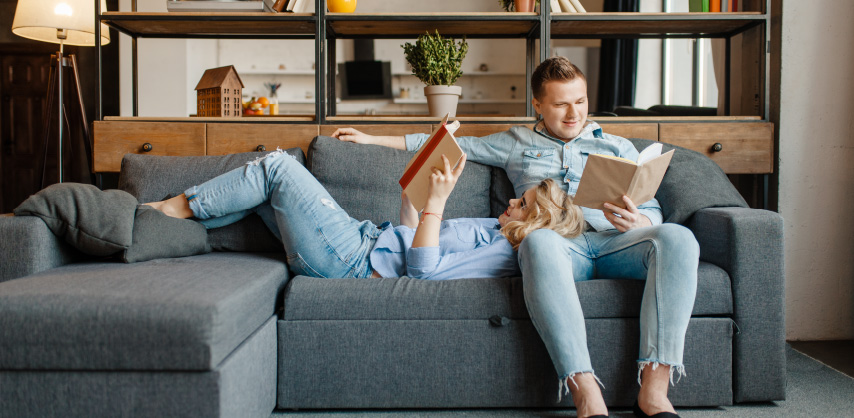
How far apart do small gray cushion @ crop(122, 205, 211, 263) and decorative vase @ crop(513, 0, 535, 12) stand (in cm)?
152

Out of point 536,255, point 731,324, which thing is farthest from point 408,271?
point 731,324

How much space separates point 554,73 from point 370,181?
2.36 feet

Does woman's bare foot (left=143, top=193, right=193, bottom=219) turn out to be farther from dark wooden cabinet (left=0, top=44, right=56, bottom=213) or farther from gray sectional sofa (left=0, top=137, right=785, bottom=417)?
dark wooden cabinet (left=0, top=44, right=56, bottom=213)

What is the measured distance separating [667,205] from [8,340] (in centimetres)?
179

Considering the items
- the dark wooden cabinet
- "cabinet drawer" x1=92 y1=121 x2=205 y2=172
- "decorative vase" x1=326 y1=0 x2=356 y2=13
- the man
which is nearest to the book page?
the man

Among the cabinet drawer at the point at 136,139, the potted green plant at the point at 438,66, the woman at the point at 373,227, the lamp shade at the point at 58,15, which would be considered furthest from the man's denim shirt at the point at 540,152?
the lamp shade at the point at 58,15

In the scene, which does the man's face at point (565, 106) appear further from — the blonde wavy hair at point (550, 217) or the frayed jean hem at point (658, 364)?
the frayed jean hem at point (658, 364)

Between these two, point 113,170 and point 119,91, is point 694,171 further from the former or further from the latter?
point 119,91

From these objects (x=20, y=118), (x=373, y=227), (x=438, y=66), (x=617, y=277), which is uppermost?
(x=20, y=118)

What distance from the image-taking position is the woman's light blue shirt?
164cm

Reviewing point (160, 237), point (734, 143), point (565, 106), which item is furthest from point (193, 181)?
point (734, 143)

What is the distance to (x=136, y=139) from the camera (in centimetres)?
242

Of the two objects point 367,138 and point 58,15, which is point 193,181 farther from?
point 58,15

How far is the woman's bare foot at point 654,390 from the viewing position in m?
1.44
